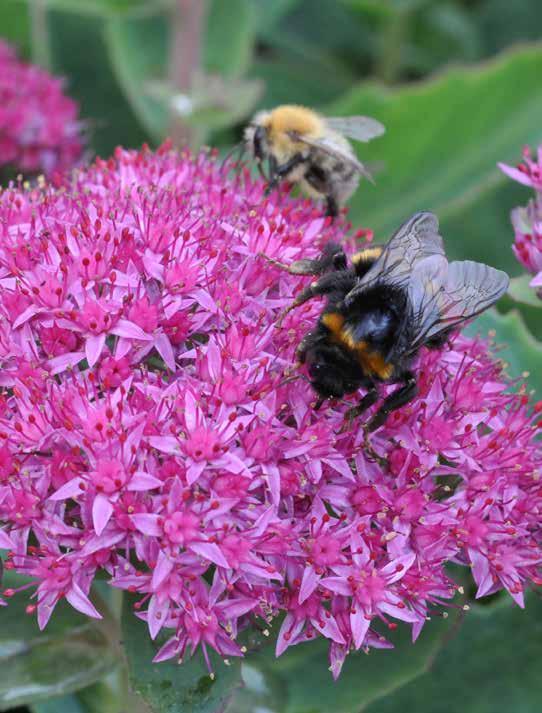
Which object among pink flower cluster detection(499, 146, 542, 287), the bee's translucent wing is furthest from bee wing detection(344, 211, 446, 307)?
the bee's translucent wing

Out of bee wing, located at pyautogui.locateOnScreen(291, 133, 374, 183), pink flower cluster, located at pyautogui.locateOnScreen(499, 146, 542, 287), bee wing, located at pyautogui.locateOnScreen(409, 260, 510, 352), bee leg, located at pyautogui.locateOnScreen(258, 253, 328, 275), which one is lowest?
bee wing, located at pyautogui.locateOnScreen(409, 260, 510, 352)

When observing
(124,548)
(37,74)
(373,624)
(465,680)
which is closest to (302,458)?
(124,548)

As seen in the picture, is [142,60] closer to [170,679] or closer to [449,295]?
[449,295]

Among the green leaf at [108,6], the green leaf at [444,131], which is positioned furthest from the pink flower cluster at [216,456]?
the green leaf at [108,6]

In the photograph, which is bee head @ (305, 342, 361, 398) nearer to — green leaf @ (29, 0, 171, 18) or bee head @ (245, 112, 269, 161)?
bee head @ (245, 112, 269, 161)

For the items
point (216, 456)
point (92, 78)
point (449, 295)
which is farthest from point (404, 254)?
point (92, 78)

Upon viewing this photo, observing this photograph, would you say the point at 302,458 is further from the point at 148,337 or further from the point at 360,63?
the point at 360,63

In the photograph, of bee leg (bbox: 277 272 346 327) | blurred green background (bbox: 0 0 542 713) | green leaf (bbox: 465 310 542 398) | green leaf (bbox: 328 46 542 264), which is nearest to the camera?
bee leg (bbox: 277 272 346 327)
